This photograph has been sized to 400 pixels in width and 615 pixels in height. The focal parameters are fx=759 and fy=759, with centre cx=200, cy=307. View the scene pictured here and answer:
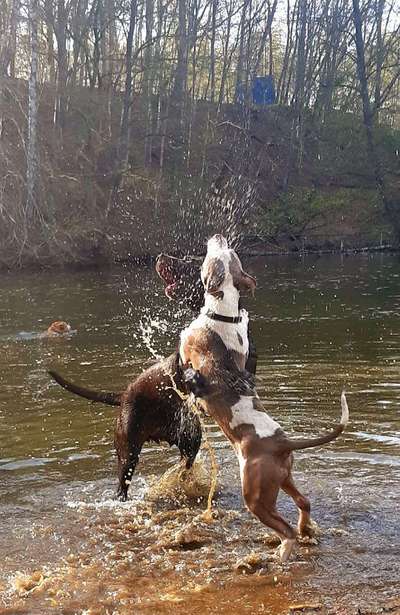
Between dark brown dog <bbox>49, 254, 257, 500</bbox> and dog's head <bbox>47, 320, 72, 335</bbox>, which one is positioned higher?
dark brown dog <bbox>49, 254, 257, 500</bbox>

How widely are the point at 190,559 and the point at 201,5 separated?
3386 centimetres

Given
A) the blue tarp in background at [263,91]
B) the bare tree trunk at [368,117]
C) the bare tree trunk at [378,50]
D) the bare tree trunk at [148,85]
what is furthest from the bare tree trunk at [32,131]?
the bare tree trunk at [378,50]

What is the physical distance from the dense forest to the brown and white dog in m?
20.2

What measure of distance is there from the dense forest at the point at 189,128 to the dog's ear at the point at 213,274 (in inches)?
796

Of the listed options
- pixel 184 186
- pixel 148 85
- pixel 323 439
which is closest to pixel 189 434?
pixel 323 439

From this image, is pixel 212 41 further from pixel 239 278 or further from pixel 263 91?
pixel 239 278

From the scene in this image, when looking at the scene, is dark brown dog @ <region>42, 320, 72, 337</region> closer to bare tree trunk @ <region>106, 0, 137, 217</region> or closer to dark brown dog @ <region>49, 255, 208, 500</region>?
dark brown dog @ <region>49, 255, 208, 500</region>

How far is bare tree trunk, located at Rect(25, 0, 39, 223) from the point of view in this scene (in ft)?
83.3

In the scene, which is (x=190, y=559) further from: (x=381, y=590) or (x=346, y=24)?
(x=346, y=24)

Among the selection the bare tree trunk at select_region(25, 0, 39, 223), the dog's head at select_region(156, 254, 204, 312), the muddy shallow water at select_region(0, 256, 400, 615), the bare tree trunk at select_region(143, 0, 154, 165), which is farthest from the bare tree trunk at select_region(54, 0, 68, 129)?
the dog's head at select_region(156, 254, 204, 312)

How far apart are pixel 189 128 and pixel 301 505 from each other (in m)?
32.2

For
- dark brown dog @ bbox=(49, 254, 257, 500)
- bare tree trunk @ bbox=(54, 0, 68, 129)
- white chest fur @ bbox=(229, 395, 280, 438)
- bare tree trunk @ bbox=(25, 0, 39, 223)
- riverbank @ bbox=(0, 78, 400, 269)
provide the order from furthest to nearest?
bare tree trunk @ bbox=(54, 0, 68, 129)
riverbank @ bbox=(0, 78, 400, 269)
bare tree trunk @ bbox=(25, 0, 39, 223)
dark brown dog @ bbox=(49, 254, 257, 500)
white chest fur @ bbox=(229, 395, 280, 438)

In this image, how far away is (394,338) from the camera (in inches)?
504

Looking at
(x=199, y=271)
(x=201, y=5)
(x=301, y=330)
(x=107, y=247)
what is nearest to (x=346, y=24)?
(x=201, y=5)
